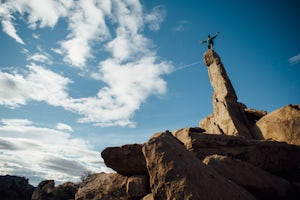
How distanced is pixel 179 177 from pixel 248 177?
3743 millimetres

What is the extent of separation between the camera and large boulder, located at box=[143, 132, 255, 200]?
6039 millimetres

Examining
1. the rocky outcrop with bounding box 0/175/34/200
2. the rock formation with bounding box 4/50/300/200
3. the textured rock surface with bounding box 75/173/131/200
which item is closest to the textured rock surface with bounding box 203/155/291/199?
the rock formation with bounding box 4/50/300/200

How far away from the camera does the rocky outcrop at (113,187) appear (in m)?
10.1

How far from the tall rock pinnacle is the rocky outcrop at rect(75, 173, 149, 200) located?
1175 centimetres

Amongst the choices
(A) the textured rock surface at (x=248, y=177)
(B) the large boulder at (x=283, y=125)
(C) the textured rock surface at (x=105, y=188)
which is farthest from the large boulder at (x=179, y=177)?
(B) the large boulder at (x=283, y=125)

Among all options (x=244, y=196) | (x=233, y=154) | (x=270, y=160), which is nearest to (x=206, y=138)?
(x=233, y=154)

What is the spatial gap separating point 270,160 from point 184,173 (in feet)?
20.2

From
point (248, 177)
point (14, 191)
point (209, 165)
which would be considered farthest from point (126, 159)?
point (14, 191)

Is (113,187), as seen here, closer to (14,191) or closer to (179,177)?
(179,177)

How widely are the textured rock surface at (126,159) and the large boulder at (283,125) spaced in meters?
11.0

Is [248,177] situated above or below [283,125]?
below

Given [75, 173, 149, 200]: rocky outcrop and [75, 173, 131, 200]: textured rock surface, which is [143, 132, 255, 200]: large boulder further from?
[75, 173, 131, 200]: textured rock surface

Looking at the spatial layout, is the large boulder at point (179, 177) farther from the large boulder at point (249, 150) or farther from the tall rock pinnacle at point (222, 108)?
the tall rock pinnacle at point (222, 108)

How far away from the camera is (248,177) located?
8430mm
